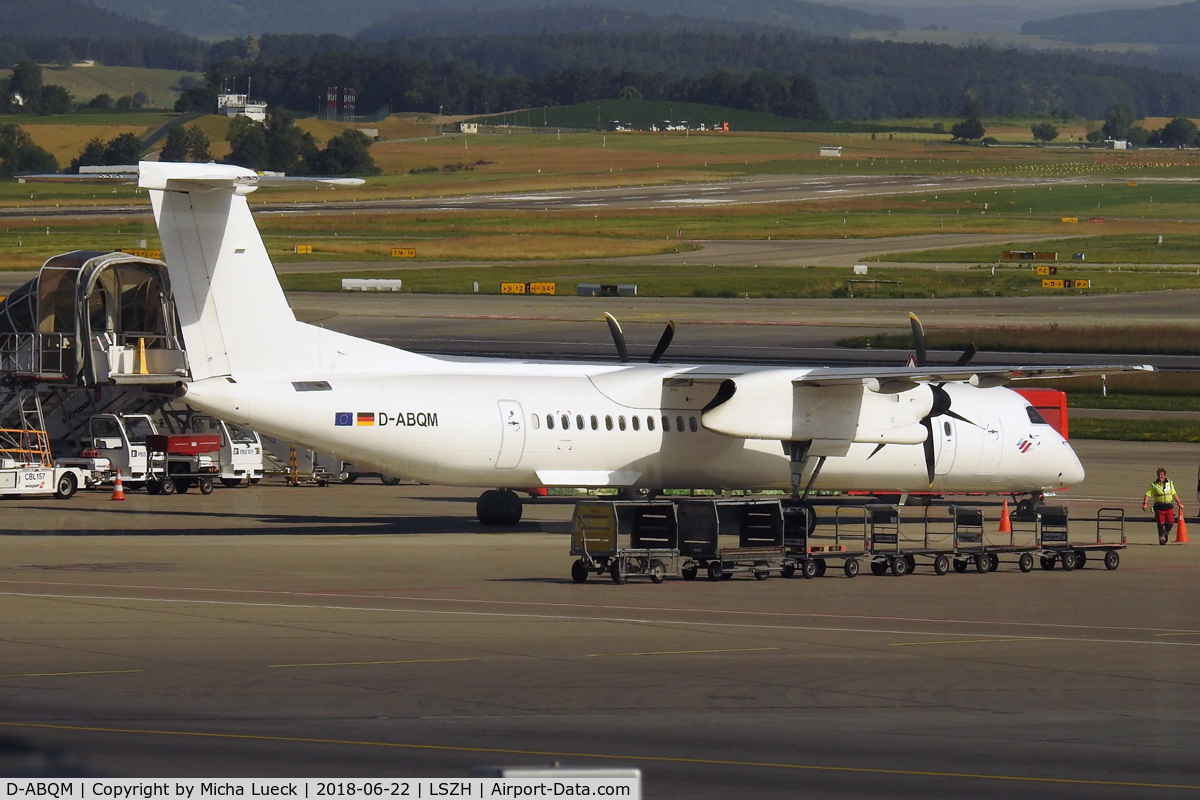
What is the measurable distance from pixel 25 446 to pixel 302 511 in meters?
7.34

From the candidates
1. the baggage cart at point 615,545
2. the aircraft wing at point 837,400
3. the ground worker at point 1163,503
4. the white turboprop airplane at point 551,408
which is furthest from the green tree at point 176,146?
the baggage cart at point 615,545

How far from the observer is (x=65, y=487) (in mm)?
34875

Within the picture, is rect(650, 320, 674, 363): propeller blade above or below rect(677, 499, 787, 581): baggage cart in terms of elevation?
above

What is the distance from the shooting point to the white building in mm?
166000

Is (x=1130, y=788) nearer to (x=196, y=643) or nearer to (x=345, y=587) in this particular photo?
(x=196, y=643)

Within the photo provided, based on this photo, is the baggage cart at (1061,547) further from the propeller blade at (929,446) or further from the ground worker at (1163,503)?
the propeller blade at (929,446)

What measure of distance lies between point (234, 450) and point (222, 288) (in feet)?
36.8

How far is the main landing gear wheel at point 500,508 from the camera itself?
31562 mm

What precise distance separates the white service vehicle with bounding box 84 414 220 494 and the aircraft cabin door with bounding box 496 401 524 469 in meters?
10.7

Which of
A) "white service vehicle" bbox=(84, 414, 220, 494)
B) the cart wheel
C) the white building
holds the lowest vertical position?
the cart wheel

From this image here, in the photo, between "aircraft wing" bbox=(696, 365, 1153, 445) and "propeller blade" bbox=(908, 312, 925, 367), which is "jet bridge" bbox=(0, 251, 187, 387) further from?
"propeller blade" bbox=(908, 312, 925, 367)

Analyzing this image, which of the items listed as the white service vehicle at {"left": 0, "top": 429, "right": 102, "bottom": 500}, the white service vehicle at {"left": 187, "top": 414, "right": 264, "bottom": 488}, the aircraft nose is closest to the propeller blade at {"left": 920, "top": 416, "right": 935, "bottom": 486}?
the aircraft nose

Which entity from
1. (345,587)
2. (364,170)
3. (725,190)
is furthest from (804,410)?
(364,170)

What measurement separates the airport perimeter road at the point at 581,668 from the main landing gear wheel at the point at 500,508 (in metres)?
2.23
